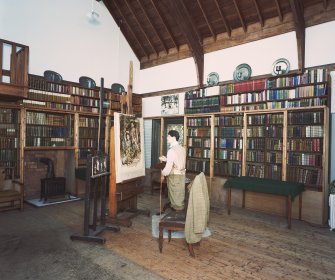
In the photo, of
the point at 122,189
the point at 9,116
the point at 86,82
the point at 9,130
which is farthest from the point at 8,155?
the point at 122,189

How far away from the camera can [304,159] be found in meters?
5.06

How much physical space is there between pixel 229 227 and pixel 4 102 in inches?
209

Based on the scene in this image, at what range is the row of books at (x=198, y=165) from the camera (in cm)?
651

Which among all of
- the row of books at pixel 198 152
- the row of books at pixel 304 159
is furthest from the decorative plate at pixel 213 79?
the row of books at pixel 304 159

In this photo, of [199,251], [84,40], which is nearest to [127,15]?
[84,40]

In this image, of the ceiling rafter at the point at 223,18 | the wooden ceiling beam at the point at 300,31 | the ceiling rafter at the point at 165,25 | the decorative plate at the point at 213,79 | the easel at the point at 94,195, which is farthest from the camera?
the ceiling rafter at the point at 165,25

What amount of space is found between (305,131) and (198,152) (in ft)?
8.40

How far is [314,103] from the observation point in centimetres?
503

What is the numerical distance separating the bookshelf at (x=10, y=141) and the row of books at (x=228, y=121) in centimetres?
453

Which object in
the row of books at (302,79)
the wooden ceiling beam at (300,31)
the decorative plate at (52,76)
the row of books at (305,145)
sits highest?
the wooden ceiling beam at (300,31)

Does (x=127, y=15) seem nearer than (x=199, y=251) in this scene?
No

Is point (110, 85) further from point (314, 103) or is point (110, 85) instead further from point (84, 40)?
point (314, 103)

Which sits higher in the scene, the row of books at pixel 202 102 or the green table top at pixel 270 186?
the row of books at pixel 202 102

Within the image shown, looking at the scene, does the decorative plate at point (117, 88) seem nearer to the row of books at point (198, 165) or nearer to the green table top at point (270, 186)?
the row of books at point (198, 165)
